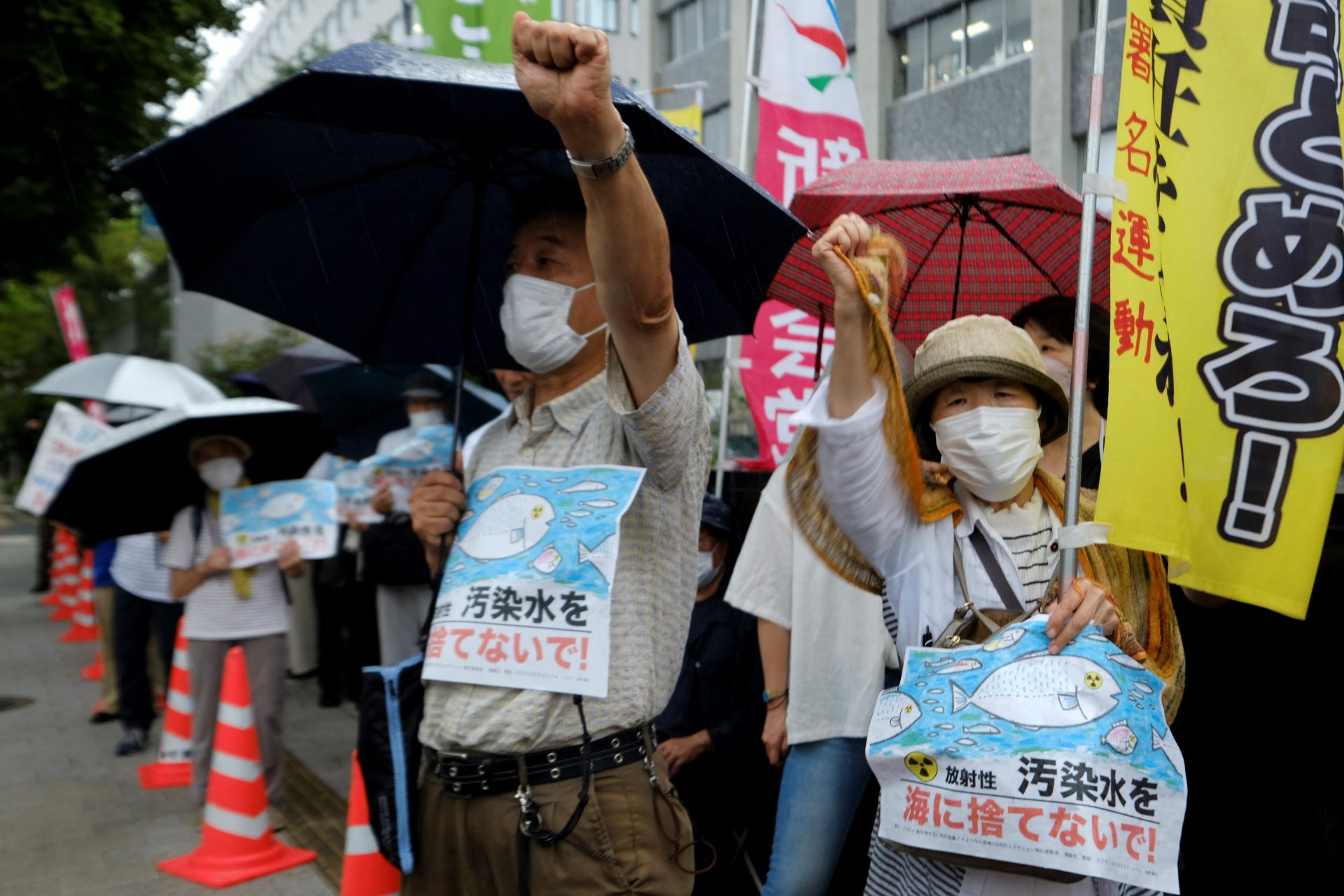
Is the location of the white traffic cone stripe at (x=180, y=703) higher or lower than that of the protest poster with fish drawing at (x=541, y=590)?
lower

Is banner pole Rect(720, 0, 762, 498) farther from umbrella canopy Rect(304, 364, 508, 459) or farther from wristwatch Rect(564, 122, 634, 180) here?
wristwatch Rect(564, 122, 634, 180)

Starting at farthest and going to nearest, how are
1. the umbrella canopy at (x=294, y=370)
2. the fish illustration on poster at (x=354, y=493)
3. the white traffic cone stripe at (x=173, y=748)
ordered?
the umbrella canopy at (x=294, y=370)
the fish illustration on poster at (x=354, y=493)
the white traffic cone stripe at (x=173, y=748)

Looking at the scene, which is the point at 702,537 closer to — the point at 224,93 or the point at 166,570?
the point at 166,570

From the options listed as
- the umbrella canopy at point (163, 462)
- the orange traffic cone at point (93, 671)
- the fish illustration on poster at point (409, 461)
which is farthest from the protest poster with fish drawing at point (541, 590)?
the orange traffic cone at point (93, 671)

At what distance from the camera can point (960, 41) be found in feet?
54.7

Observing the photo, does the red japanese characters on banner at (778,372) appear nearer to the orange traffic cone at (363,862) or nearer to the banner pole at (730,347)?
the banner pole at (730,347)

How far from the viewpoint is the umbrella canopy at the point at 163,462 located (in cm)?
543

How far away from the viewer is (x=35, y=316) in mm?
27078

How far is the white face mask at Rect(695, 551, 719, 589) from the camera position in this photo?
14.9ft

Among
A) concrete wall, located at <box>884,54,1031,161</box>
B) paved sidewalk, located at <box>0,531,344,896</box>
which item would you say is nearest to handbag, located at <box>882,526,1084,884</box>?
paved sidewalk, located at <box>0,531,344,896</box>

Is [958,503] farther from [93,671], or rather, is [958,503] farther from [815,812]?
[93,671]

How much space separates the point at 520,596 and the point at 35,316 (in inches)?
1140

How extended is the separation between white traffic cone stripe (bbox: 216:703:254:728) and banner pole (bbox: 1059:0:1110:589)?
13.7 feet

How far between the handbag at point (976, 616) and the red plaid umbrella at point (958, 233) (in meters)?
1.73
